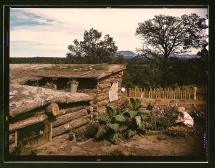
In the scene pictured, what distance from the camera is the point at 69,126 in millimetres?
5312

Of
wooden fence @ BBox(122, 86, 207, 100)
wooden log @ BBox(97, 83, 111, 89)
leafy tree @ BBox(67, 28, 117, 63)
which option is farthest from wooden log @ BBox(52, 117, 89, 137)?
leafy tree @ BBox(67, 28, 117, 63)

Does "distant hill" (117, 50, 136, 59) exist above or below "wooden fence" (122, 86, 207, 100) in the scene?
above

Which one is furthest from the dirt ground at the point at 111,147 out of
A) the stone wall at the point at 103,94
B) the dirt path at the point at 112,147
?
the stone wall at the point at 103,94

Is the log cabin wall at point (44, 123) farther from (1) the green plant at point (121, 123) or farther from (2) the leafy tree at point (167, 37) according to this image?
(2) the leafy tree at point (167, 37)

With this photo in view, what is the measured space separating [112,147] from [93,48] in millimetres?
1288

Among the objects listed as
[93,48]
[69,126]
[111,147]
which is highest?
[93,48]

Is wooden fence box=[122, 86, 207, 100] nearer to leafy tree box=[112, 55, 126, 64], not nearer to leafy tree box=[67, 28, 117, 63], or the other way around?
Answer: leafy tree box=[112, 55, 126, 64]

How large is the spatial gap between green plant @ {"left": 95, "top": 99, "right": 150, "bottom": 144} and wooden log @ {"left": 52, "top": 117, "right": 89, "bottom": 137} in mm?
196

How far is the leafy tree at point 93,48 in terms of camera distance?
5.23m

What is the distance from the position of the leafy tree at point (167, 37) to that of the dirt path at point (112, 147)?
0.76 meters

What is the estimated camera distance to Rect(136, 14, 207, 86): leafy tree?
528 centimetres

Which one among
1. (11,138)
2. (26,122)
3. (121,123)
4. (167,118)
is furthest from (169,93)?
(11,138)

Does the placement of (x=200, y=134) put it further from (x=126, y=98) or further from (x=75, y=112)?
(x=75, y=112)

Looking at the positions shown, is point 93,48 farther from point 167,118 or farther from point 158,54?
point 167,118
